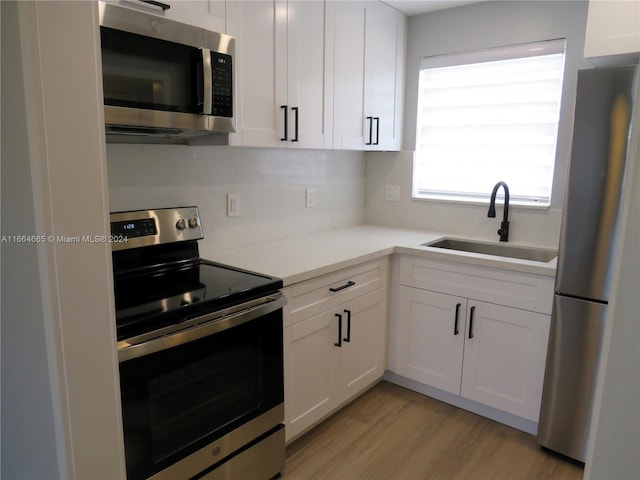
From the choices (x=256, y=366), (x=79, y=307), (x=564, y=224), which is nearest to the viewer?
(x=79, y=307)

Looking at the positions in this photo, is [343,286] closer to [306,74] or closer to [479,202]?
[306,74]

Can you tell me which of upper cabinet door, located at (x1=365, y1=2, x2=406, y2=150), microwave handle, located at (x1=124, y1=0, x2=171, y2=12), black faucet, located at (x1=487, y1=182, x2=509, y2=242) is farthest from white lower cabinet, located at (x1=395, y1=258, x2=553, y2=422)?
microwave handle, located at (x1=124, y1=0, x2=171, y2=12)

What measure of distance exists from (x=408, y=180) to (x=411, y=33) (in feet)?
3.12

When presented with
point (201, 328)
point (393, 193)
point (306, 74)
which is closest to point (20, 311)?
point (201, 328)

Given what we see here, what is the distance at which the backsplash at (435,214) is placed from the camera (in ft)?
8.51

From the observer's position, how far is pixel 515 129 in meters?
2.65

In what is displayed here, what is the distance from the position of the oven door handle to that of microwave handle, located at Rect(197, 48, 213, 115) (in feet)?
2.36

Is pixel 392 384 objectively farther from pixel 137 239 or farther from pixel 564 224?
pixel 137 239

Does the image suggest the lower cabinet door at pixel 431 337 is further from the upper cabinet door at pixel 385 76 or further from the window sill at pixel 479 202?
the upper cabinet door at pixel 385 76

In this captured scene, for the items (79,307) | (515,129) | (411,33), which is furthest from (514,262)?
(79,307)

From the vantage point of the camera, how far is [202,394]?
59.9 inches

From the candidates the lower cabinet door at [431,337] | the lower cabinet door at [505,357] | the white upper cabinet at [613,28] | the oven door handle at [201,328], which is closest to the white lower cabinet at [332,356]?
the lower cabinet door at [431,337]

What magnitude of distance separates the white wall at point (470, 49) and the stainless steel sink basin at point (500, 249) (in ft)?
0.20

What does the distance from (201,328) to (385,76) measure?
2.01m
